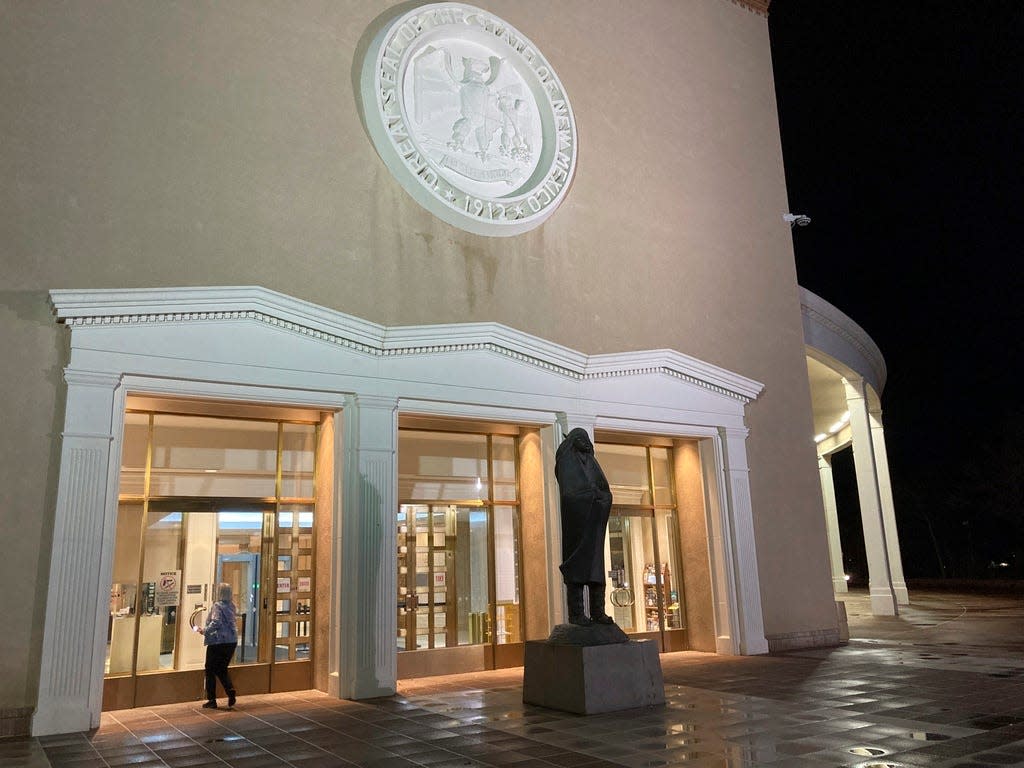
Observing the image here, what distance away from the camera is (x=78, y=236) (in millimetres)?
9422

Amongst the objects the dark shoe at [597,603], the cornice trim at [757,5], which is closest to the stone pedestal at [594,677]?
the dark shoe at [597,603]

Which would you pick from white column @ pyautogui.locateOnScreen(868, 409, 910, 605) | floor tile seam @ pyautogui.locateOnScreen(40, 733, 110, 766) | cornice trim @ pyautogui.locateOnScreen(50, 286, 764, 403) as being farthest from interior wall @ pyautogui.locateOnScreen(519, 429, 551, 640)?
white column @ pyautogui.locateOnScreen(868, 409, 910, 605)

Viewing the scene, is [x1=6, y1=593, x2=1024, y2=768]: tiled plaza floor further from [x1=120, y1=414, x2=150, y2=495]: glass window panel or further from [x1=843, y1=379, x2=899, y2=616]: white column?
[x1=843, y1=379, x2=899, y2=616]: white column

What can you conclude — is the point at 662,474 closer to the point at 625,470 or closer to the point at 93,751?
the point at 625,470

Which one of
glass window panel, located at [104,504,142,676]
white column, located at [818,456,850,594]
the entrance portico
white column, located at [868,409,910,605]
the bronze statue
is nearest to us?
the bronze statue

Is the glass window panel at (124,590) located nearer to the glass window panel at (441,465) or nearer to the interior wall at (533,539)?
the glass window panel at (441,465)

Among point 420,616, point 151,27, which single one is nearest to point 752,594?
point 420,616

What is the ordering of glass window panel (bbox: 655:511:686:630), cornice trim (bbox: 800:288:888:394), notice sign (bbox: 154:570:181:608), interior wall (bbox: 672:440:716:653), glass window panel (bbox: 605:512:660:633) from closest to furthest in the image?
notice sign (bbox: 154:570:181:608) → glass window panel (bbox: 605:512:660:633) → interior wall (bbox: 672:440:716:653) → glass window panel (bbox: 655:511:686:630) → cornice trim (bbox: 800:288:888:394)

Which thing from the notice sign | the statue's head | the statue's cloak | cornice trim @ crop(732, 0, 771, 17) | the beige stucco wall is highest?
cornice trim @ crop(732, 0, 771, 17)

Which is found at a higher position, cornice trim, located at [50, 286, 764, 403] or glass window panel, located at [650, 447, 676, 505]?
cornice trim, located at [50, 286, 764, 403]

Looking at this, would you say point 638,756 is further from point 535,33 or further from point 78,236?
point 535,33

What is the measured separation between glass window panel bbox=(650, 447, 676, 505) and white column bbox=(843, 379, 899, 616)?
885 centimetres

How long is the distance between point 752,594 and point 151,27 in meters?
12.2

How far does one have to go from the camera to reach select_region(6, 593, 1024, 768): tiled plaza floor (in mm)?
6348
